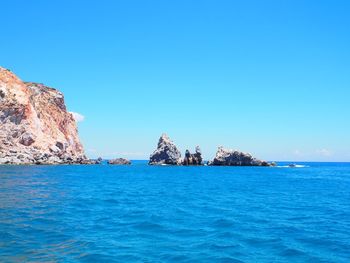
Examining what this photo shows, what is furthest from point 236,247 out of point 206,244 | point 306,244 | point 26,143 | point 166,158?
point 166,158

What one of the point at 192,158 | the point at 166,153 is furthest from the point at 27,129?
the point at 192,158

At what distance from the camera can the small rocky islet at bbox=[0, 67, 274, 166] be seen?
355 ft

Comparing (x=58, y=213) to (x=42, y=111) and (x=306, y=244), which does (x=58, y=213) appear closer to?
(x=306, y=244)

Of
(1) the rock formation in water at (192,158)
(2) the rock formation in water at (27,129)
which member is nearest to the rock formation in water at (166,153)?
(1) the rock formation in water at (192,158)

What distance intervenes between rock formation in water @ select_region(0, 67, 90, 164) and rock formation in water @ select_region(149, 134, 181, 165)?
1316 inches

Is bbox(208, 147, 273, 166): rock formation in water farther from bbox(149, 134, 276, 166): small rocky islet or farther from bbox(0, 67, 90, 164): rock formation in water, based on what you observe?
bbox(0, 67, 90, 164): rock formation in water

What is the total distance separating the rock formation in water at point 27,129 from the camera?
10679 centimetres

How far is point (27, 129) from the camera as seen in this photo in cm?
11181

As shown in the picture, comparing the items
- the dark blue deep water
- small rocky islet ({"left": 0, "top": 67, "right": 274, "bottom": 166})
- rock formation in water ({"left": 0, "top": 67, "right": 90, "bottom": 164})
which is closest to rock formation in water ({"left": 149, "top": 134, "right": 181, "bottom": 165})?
small rocky islet ({"left": 0, "top": 67, "right": 274, "bottom": 166})

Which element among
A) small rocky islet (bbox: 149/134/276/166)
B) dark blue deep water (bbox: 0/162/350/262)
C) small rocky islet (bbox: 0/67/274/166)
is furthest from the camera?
small rocky islet (bbox: 149/134/276/166)

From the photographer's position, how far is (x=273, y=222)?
25.8 metres

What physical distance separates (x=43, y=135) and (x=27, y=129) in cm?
852

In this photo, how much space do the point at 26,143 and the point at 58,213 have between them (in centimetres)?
9128

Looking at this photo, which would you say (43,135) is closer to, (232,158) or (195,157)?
(195,157)
